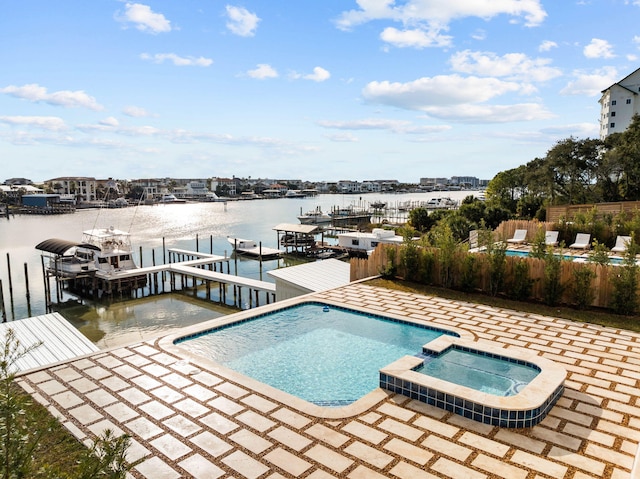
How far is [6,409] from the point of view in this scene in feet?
7.65

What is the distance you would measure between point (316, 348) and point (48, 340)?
678 cm

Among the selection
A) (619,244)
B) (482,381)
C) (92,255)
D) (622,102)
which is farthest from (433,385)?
(622,102)

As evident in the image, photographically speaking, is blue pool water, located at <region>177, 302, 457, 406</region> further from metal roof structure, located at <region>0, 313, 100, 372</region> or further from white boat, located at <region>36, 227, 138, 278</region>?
white boat, located at <region>36, 227, 138, 278</region>

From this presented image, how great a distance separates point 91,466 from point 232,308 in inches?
697

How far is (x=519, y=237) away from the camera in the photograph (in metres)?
20.1

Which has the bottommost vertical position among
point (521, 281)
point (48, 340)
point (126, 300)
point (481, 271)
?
point (126, 300)

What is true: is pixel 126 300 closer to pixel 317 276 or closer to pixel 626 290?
pixel 317 276

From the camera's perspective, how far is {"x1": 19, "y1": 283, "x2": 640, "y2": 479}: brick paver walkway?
461cm

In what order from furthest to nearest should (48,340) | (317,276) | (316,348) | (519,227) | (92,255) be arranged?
(92,255) → (519,227) → (317,276) → (48,340) → (316,348)

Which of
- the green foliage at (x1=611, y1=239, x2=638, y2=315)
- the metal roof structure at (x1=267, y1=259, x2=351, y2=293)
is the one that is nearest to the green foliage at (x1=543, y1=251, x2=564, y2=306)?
the green foliage at (x1=611, y1=239, x2=638, y2=315)

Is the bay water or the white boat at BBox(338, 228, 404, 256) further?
the white boat at BBox(338, 228, 404, 256)

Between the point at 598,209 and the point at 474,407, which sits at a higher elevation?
the point at 598,209

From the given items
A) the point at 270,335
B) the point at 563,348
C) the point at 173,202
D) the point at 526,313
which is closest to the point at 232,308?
the point at 270,335

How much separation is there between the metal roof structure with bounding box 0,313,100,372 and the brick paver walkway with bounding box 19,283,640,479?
2.81 m
